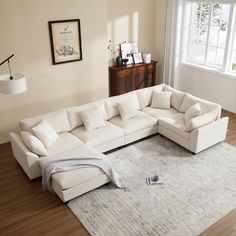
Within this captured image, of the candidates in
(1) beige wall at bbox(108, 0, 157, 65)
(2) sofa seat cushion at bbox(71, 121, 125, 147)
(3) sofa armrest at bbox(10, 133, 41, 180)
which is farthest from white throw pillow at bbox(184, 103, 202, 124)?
(3) sofa armrest at bbox(10, 133, 41, 180)

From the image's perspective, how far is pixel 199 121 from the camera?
18.1 feet

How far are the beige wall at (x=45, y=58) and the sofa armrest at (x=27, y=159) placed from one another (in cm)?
114

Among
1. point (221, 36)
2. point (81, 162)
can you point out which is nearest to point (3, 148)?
point (81, 162)

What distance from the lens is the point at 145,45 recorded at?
27.3 ft

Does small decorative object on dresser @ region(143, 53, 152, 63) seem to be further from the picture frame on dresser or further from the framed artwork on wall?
the framed artwork on wall

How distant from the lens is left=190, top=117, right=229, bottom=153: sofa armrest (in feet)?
17.8

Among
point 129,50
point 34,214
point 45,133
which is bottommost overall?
point 34,214

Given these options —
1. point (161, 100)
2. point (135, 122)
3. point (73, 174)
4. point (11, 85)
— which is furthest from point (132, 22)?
point (73, 174)

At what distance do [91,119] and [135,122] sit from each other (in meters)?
0.90

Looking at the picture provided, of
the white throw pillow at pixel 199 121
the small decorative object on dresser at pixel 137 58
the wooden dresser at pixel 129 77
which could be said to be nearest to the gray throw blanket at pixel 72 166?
the white throw pillow at pixel 199 121

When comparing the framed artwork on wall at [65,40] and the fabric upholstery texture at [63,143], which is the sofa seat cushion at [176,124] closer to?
the fabric upholstery texture at [63,143]

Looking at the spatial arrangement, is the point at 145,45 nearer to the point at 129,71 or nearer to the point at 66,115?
the point at 129,71

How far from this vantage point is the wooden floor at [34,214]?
400 centimetres

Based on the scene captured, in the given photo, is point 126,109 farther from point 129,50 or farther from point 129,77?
point 129,50
